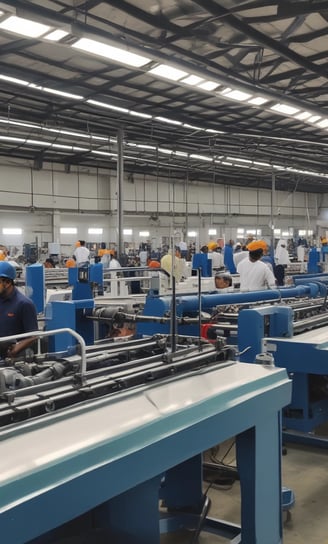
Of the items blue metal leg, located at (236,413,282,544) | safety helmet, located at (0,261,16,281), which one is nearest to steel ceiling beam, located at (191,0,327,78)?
safety helmet, located at (0,261,16,281)

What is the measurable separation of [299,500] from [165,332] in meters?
1.29

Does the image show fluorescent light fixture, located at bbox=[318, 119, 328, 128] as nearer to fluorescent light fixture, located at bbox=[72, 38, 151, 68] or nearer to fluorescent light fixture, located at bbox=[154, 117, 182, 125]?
fluorescent light fixture, located at bbox=[154, 117, 182, 125]

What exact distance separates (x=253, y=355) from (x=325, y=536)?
893mm

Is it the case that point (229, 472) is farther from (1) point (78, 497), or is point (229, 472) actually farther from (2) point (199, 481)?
(1) point (78, 497)

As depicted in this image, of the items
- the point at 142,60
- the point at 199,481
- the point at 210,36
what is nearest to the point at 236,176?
the point at 210,36

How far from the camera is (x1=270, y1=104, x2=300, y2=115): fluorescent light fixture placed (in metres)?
7.02

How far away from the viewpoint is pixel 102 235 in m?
17.8

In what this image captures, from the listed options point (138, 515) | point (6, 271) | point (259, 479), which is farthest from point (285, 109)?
point (138, 515)

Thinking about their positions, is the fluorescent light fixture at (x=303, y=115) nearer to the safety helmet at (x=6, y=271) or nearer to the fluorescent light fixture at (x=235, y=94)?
the fluorescent light fixture at (x=235, y=94)

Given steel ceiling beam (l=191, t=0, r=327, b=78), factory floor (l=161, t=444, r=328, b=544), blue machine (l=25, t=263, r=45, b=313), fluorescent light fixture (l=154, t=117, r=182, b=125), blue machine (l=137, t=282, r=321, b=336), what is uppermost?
fluorescent light fixture (l=154, t=117, r=182, b=125)

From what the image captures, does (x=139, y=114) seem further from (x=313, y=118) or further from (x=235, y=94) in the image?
(x=235, y=94)

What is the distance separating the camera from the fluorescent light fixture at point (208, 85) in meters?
5.95

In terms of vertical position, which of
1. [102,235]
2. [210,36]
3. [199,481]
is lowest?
[199,481]

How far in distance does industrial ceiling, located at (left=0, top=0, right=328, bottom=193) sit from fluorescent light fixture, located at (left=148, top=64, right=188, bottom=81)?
1cm
